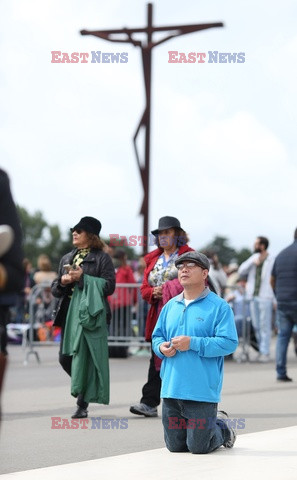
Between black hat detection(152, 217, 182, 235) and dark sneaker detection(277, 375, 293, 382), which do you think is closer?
black hat detection(152, 217, 182, 235)

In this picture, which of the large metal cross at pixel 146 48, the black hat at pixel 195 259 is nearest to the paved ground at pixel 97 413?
the black hat at pixel 195 259

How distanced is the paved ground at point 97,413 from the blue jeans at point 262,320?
172cm

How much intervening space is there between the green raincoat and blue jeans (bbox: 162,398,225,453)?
2082 millimetres

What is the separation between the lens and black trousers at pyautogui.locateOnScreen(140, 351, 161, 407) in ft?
32.4

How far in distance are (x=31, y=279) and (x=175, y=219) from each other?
1251 cm

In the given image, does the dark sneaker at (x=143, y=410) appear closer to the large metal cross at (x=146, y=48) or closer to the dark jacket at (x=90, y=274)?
the dark jacket at (x=90, y=274)

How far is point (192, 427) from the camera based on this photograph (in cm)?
742

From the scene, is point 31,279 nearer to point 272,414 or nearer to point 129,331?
point 129,331

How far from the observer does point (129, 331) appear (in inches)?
690

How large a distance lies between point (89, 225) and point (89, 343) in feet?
3.48

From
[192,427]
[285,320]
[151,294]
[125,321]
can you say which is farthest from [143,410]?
[125,321]

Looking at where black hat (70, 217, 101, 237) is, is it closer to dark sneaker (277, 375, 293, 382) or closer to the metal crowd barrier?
dark sneaker (277, 375, 293, 382)

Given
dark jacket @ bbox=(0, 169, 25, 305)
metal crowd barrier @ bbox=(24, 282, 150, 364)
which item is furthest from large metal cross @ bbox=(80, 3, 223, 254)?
dark jacket @ bbox=(0, 169, 25, 305)

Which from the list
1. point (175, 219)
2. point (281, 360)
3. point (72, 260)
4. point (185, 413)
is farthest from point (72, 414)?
point (281, 360)
